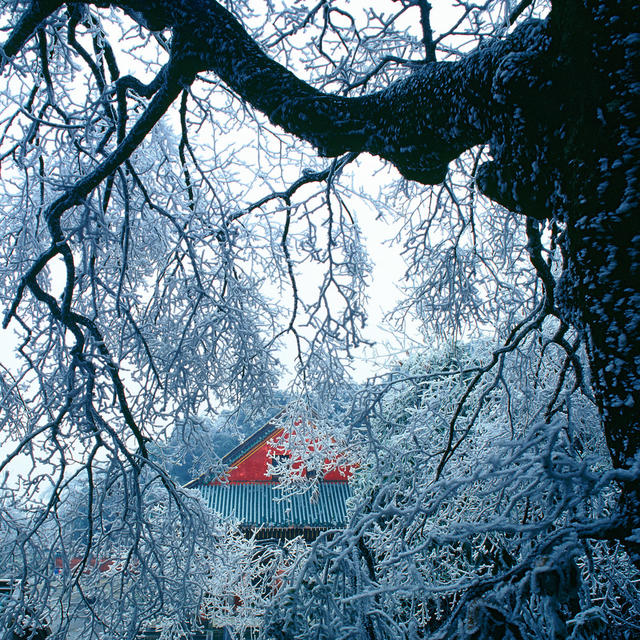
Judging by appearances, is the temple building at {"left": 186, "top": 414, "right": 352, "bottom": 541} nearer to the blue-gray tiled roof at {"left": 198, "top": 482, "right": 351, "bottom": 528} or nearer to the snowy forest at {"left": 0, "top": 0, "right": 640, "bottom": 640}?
the blue-gray tiled roof at {"left": 198, "top": 482, "right": 351, "bottom": 528}

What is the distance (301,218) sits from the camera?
3.23m

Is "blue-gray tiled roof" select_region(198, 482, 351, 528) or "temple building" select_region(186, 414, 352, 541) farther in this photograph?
"blue-gray tiled roof" select_region(198, 482, 351, 528)

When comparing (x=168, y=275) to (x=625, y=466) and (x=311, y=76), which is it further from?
(x=625, y=466)

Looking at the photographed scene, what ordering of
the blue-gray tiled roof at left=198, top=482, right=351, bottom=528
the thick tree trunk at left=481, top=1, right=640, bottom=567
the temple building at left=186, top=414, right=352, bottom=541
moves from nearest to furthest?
1. the thick tree trunk at left=481, top=1, right=640, bottom=567
2. the temple building at left=186, top=414, right=352, bottom=541
3. the blue-gray tiled roof at left=198, top=482, right=351, bottom=528

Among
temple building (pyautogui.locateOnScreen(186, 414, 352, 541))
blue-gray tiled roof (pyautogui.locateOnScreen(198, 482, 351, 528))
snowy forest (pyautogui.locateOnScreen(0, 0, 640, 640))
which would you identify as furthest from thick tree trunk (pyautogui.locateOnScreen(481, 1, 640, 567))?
blue-gray tiled roof (pyautogui.locateOnScreen(198, 482, 351, 528))

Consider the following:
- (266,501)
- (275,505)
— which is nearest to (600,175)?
(275,505)

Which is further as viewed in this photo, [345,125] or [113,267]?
[113,267]

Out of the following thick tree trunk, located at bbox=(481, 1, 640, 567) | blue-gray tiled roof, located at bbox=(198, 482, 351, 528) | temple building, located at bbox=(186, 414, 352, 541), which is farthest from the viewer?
blue-gray tiled roof, located at bbox=(198, 482, 351, 528)

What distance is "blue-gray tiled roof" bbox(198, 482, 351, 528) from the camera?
13156 millimetres

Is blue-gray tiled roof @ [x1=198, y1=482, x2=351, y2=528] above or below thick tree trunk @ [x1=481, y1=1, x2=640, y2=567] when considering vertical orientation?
below

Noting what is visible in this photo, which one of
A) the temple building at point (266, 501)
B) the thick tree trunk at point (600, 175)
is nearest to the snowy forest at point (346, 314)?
the thick tree trunk at point (600, 175)

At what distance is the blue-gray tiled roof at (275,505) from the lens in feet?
43.2

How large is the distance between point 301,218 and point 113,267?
1.59 meters

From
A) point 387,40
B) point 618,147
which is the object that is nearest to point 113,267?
point 387,40
